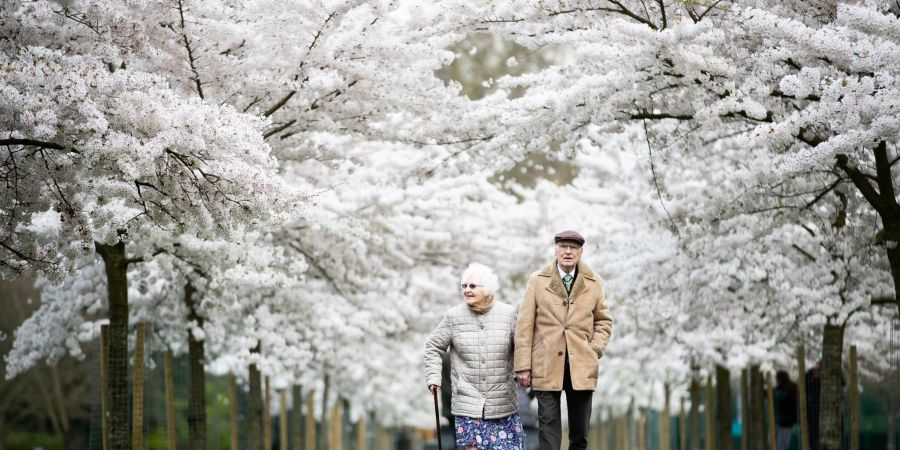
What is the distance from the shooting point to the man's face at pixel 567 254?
29.3 ft

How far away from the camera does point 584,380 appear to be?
8875 millimetres

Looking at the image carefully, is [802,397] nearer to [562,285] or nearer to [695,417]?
[695,417]

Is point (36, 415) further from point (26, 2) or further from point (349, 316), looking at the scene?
point (26, 2)

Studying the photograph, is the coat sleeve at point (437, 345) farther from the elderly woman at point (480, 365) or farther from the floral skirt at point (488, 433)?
the floral skirt at point (488, 433)

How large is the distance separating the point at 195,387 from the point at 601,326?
8.48m

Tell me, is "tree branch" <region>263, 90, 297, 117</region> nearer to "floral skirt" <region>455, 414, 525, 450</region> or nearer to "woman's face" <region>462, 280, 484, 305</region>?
"woman's face" <region>462, 280, 484, 305</region>

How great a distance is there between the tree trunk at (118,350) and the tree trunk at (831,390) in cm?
823

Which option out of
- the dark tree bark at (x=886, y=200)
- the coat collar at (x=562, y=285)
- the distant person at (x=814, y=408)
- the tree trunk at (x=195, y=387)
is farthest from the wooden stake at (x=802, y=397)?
the coat collar at (x=562, y=285)

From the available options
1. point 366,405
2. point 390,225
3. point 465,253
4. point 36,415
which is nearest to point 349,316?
point 390,225

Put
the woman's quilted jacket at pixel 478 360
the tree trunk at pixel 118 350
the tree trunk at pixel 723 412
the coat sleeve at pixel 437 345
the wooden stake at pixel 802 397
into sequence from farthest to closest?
the tree trunk at pixel 723 412 → the wooden stake at pixel 802 397 → the tree trunk at pixel 118 350 → the coat sleeve at pixel 437 345 → the woman's quilted jacket at pixel 478 360

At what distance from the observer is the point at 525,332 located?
29.3 feet

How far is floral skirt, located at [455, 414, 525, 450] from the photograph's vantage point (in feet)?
29.6

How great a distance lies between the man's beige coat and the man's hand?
32 mm

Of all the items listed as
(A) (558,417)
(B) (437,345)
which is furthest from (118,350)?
(A) (558,417)
